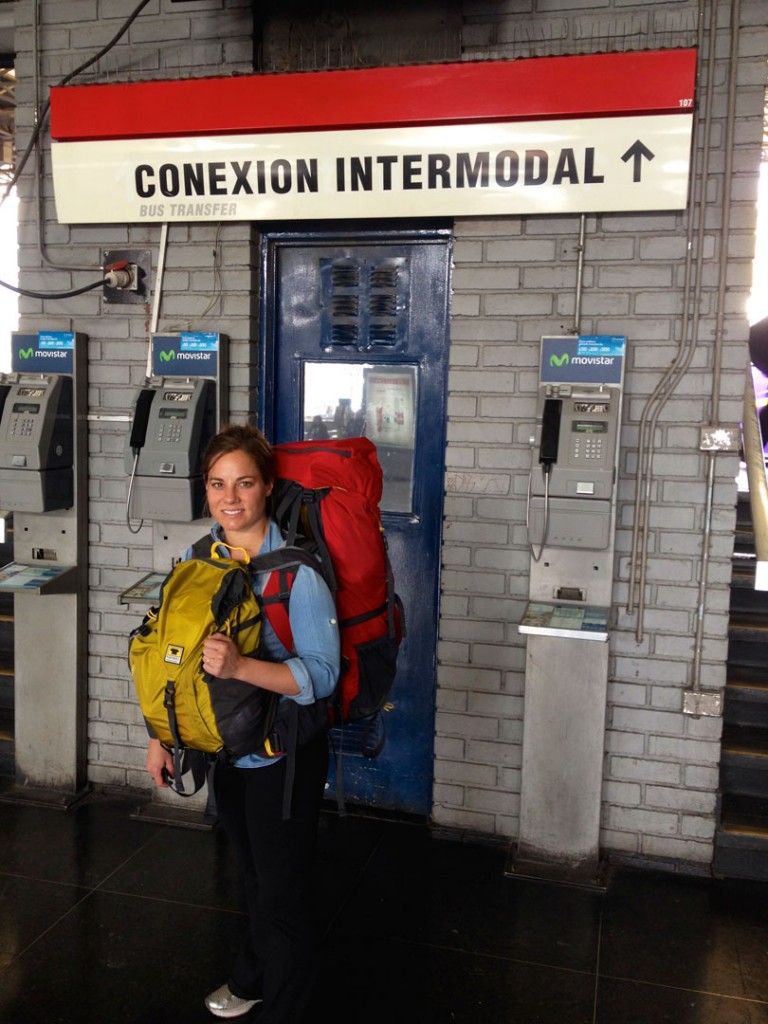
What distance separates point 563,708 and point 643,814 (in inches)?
21.9

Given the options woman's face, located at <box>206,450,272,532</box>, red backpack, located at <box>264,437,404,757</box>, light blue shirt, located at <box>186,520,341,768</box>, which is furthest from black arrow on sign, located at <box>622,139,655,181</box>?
light blue shirt, located at <box>186,520,341,768</box>

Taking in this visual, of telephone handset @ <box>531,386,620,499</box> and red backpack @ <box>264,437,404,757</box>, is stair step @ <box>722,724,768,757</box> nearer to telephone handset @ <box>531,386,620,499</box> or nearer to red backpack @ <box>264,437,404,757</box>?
telephone handset @ <box>531,386,620,499</box>

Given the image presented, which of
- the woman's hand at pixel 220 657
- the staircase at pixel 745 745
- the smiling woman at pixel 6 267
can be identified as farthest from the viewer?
the smiling woman at pixel 6 267

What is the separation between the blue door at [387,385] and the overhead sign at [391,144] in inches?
10.5

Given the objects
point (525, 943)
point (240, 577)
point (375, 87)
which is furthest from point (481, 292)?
point (525, 943)

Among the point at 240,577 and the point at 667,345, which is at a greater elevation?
the point at 667,345

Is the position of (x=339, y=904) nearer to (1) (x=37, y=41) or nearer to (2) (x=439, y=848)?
(2) (x=439, y=848)

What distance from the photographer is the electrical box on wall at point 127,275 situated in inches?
145

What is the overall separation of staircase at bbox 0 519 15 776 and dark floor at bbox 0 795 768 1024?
470mm

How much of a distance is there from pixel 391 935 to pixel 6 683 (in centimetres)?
234

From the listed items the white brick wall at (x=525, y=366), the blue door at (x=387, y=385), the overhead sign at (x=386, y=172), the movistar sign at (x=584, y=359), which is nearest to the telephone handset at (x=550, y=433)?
the movistar sign at (x=584, y=359)

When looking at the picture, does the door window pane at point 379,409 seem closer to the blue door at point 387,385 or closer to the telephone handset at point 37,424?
the blue door at point 387,385

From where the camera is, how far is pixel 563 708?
10.6 feet

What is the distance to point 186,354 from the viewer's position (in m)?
3.56
